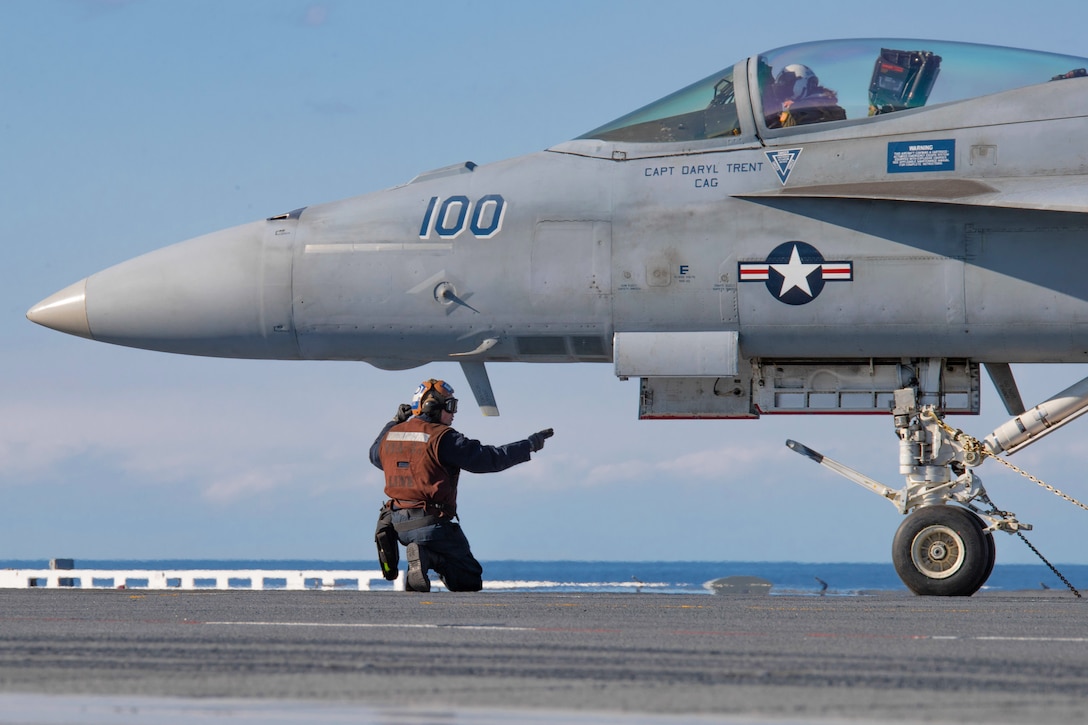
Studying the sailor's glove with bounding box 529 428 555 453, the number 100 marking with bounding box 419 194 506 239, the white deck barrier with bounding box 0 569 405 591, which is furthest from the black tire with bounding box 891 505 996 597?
the white deck barrier with bounding box 0 569 405 591

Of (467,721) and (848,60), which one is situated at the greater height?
(848,60)

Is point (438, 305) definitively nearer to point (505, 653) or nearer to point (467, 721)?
point (505, 653)

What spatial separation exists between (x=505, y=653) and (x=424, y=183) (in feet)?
22.2

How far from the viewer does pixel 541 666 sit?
4.90 meters

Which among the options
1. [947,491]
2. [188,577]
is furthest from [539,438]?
[188,577]

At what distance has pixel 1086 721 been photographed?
144 inches

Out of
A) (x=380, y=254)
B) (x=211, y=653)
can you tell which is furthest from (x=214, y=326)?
(x=211, y=653)

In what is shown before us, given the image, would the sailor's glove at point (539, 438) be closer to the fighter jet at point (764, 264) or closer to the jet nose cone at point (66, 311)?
the fighter jet at point (764, 264)

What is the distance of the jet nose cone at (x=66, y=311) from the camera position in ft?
37.9

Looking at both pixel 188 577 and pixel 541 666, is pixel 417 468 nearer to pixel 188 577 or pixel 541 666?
pixel 541 666

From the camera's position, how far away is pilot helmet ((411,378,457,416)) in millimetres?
11062

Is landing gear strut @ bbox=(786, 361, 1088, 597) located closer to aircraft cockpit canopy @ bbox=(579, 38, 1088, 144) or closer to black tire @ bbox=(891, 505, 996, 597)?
black tire @ bbox=(891, 505, 996, 597)

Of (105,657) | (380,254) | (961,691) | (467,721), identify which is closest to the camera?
(467,721)

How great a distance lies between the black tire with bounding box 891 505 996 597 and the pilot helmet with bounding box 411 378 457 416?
373cm
